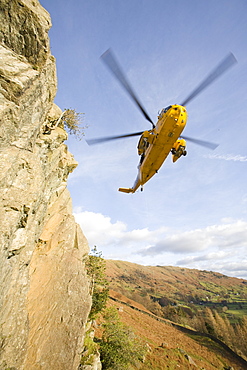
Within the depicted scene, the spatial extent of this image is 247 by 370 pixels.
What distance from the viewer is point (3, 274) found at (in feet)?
19.6

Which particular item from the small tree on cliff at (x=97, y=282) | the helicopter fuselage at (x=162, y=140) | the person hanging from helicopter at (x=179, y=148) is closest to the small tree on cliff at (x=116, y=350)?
the small tree on cliff at (x=97, y=282)

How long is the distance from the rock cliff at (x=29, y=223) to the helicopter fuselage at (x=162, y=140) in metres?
6.51

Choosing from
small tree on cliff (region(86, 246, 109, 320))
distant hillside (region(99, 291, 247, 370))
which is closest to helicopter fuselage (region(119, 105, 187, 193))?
small tree on cliff (region(86, 246, 109, 320))

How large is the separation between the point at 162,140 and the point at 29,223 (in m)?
8.85

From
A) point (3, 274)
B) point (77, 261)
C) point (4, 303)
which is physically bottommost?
point (4, 303)

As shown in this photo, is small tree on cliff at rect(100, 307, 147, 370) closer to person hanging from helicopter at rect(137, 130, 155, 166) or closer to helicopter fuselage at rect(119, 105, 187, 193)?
helicopter fuselage at rect(119, 105, 187, 193)

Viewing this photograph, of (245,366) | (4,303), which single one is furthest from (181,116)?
(245,366)

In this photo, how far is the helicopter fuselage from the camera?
980 cm

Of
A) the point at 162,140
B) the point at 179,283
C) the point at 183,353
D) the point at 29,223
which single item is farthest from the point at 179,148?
the point at 179,283

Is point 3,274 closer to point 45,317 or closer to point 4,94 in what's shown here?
point 45,317

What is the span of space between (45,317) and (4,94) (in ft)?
35.6

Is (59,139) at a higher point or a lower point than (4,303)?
higher

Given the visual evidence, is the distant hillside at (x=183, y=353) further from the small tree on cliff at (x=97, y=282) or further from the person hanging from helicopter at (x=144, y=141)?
the person hanging from helicopter at (x=144, y=141)

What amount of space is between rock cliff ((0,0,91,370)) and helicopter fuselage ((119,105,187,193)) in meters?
6.51
